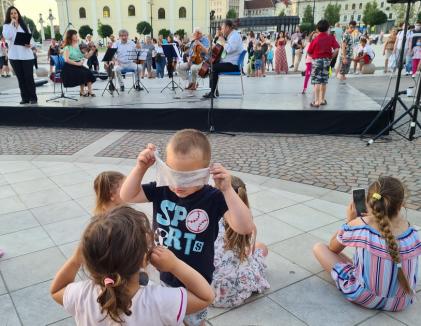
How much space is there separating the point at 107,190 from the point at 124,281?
1.53 metres

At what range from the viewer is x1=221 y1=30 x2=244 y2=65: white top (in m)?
8.33

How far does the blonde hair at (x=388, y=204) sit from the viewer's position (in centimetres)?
221

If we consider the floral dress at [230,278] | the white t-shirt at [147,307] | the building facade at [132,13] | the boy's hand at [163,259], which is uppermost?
the building facade at [132,13]

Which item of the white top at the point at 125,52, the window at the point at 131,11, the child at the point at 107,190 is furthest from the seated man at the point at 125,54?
the window at the point at 131,11

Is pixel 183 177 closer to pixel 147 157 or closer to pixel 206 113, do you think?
pixel 147 157

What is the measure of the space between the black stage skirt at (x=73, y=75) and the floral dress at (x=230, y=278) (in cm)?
747

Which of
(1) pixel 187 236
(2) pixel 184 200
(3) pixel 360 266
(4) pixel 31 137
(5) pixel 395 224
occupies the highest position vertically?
(2) pixel 184 200

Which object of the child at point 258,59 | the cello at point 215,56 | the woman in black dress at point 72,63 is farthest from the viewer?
the child at point 258,59

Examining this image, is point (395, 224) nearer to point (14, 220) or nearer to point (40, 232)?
point (40, 232)

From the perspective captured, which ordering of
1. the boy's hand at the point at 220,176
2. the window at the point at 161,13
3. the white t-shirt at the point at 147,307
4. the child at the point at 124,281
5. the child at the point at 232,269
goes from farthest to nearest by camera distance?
the window at the point at 161,13, the child at the point at 232,269, the boy's hand at the point at 220,176, the white t-shirt at the point at 147,307, the child at the point at 124,281

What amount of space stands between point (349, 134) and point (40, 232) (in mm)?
5534

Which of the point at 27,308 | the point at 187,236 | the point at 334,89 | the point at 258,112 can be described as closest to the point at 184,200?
the point at 187,236

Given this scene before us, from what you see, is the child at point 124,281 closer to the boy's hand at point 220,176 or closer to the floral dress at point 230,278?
the boy's hand at point 220,176

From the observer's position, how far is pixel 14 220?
155 inches
